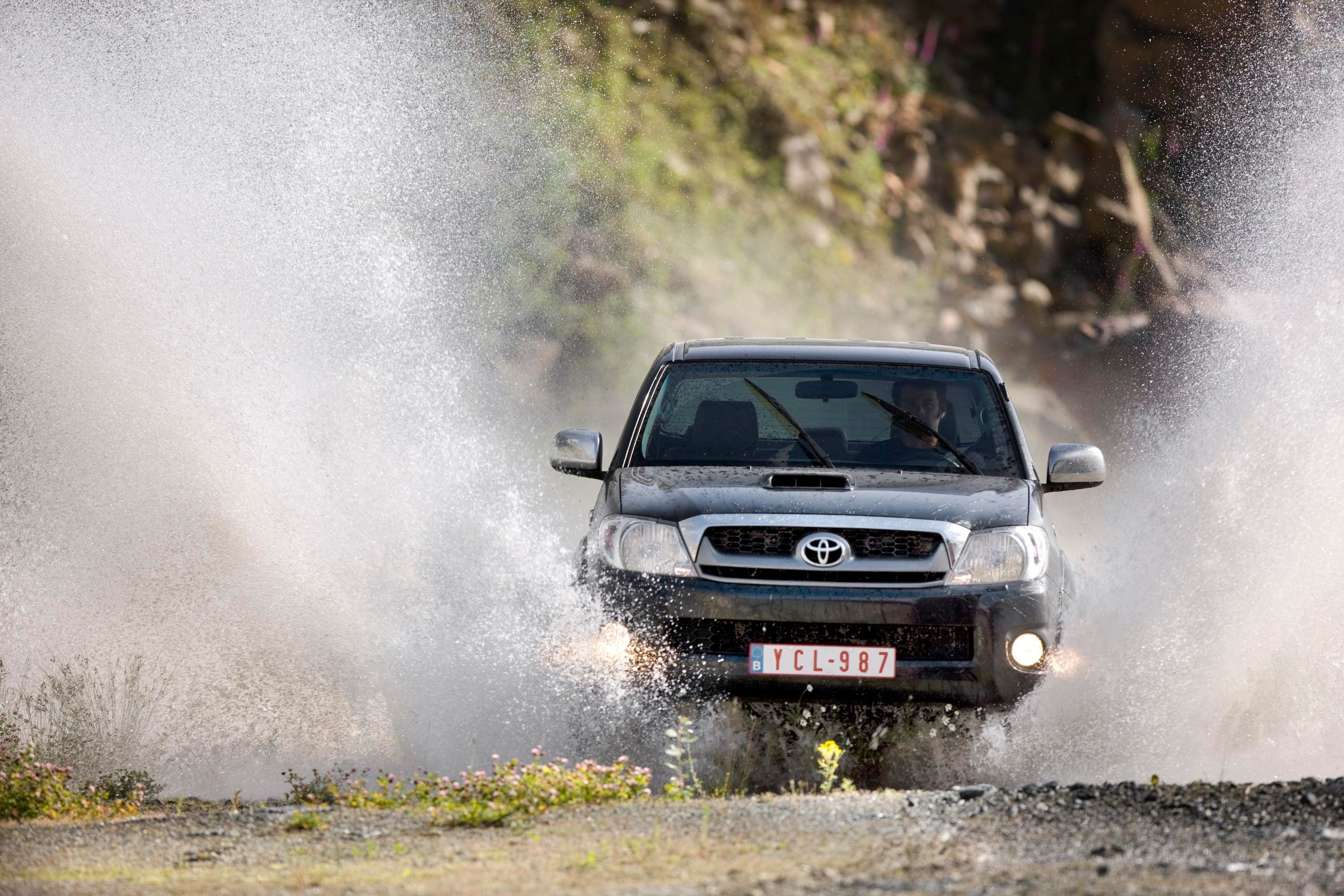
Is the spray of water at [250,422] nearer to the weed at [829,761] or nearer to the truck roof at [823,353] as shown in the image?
the weed at [829,761]

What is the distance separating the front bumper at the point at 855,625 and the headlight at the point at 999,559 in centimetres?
6

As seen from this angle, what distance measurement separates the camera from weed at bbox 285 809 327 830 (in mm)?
5371

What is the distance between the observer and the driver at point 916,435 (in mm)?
7145

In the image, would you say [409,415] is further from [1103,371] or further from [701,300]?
[1103,371]

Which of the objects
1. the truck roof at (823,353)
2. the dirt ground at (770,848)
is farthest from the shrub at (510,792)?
the truck roof at (823,353)

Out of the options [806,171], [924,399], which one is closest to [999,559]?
[924,399]

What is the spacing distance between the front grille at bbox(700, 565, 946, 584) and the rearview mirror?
4.97 feet

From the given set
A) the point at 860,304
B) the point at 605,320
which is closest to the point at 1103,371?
the point at 860,304

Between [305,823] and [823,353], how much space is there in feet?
11.5

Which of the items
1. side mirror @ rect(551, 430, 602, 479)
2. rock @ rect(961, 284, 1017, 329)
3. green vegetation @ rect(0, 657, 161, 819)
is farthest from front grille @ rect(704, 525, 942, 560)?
rock @ rect(961, 284, 1017, 329)

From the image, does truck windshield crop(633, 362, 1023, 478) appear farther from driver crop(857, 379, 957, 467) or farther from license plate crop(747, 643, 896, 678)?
license plate crop(747, 643, 896, 678)

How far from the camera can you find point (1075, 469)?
7145 mm

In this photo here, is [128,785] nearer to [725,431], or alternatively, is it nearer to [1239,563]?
[725,431]

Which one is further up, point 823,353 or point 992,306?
point 992,306
